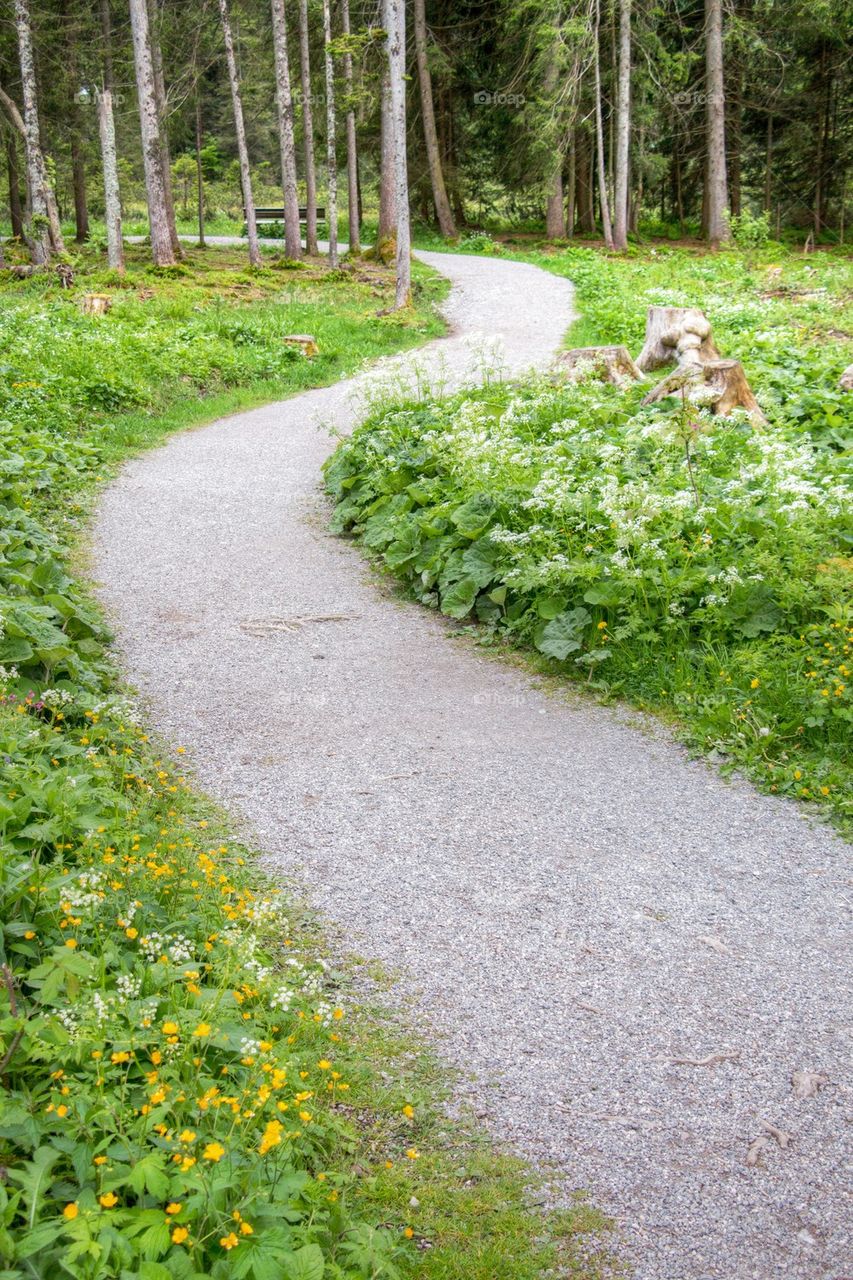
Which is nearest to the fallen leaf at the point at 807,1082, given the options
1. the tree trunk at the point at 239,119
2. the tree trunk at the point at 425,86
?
the tree trunk at the point at 239,119

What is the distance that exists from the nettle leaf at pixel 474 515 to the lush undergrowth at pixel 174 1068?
3185 millimetres

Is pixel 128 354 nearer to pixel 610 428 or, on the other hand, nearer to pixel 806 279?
pixel 610 428

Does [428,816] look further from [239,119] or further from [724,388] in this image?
[239,119]

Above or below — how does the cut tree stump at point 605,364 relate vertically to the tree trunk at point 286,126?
below

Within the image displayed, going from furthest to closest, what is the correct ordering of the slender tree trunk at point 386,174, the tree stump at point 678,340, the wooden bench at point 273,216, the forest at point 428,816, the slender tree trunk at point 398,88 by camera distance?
the wooden bench at point 273,216
the slender tree trunk at point 386,174
the slender tree trunk at point 398,88
the tree stump at point 678,340
the forest at point 428,816

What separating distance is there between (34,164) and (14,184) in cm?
1099

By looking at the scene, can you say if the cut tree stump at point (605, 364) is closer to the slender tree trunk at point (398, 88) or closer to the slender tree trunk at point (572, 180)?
the slender tree trunk at point (398, 88)

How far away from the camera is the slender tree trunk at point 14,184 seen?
27681 mm

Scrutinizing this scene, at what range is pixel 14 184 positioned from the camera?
29.8 m

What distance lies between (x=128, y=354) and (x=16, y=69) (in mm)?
16717

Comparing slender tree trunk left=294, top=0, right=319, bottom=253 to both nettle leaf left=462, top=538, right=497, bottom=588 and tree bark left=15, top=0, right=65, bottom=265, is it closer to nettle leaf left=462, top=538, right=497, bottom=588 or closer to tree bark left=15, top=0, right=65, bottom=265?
tree bark left=15, top=0, right=65, bottom=265

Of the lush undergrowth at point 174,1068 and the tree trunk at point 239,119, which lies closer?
the lush undergrowth at point 174,1068

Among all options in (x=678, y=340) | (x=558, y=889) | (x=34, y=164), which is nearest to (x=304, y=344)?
(x=678, y=340)

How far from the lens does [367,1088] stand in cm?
326
